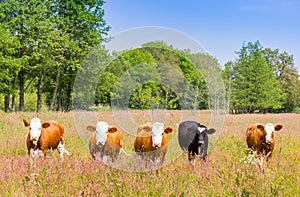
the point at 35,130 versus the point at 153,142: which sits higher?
the point at 35,130

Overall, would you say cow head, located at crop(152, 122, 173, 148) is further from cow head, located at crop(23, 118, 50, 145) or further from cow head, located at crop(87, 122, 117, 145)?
cow head, located at crop(23, 118, 50, 145)

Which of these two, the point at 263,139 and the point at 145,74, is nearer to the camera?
the point at 263,139

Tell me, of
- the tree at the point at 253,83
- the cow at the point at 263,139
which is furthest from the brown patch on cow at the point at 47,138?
the tree at the point at 253,83

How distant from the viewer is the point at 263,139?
32.8 feet

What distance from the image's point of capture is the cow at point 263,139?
382 inches

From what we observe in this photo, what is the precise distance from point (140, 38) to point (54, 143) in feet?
12.5

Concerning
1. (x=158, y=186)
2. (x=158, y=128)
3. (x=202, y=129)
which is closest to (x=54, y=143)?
(x=158, y=128)

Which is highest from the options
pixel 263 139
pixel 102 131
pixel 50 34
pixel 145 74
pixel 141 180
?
pixel 50 34

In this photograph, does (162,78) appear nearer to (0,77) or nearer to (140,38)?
→ (140,38)

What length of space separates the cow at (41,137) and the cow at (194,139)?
3312 millimetres

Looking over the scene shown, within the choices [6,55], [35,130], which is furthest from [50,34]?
[35,130]

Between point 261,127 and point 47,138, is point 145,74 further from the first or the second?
point 261,127

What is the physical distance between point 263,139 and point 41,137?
5.92m

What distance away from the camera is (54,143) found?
10039 mm
